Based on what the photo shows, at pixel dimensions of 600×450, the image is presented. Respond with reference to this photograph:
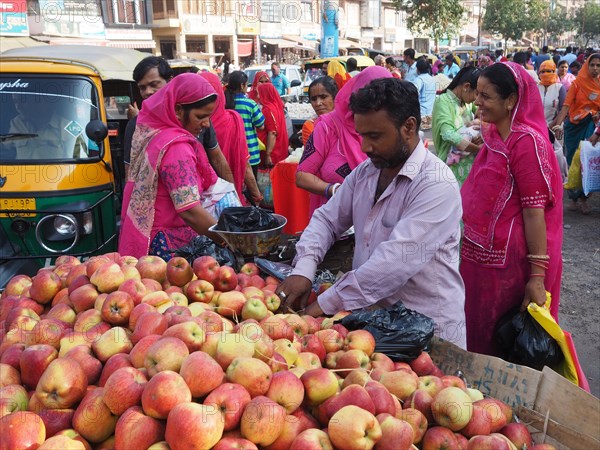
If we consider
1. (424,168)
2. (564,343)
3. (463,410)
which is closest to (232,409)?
(463,410)

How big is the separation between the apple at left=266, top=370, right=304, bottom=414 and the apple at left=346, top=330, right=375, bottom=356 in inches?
16.0

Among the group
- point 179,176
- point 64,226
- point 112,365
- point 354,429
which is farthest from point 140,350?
point 64,226

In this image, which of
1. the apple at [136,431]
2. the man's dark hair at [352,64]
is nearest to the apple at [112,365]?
the apple at [136,431]

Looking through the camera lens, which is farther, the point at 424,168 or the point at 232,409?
the point at 424,168

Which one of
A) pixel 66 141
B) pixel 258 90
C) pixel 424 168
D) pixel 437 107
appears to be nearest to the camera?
pixel 424 168

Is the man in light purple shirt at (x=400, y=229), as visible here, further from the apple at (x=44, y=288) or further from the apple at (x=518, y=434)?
the apple at (x=44, y=288)

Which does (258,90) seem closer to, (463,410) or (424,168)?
(424,168)

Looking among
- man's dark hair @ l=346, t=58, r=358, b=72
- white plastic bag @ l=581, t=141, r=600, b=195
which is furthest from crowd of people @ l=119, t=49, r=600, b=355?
man's dark hair @ l=346, t=58, r=358, b=72

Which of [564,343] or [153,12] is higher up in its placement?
[153,12]

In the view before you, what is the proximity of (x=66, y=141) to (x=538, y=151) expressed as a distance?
3.56 m

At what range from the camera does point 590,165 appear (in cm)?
765

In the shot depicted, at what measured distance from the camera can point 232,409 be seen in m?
1.55

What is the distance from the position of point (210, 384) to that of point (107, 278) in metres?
0.92

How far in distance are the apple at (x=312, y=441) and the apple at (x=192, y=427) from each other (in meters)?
0.21
